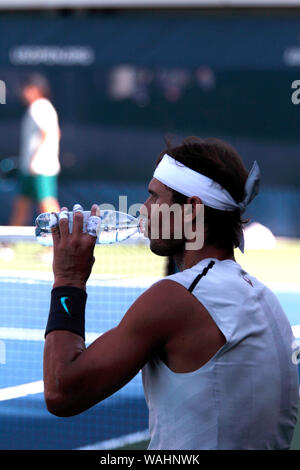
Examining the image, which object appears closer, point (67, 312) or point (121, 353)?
point (121, 353)

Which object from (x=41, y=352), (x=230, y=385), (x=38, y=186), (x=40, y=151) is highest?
(x=230, y=385)

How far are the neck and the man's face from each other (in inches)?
1.0

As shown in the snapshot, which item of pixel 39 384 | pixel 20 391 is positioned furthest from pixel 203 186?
pixel 39 384

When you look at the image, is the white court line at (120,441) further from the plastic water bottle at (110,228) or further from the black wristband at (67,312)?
the black wristband at (67,312)

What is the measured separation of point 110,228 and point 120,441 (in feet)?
4.87

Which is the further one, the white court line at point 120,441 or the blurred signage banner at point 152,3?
the blurred signage banner at point 152,3

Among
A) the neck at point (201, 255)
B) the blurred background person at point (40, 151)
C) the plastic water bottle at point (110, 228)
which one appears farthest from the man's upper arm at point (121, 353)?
the blurred background person at point (40, 151)

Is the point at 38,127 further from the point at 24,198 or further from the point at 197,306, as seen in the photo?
the point at 197,306

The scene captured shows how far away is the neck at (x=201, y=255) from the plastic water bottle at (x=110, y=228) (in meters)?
0.48

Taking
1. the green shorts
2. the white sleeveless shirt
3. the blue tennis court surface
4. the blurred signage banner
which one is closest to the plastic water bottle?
the white sleeveless shirt

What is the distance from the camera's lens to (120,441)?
4.69 m

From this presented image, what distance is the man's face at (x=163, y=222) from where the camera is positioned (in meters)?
2.63

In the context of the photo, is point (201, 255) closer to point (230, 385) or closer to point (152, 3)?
point (230, 385)

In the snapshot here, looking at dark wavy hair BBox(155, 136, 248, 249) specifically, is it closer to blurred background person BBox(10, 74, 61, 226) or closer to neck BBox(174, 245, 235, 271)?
neck BBox(174, 245, 235, 271)
